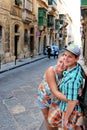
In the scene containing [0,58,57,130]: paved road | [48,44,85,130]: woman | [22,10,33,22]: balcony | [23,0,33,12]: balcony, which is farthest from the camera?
[23,0,33,12]: balcony

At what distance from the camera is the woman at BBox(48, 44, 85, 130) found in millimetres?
3293

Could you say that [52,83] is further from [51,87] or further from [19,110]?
[19,110]

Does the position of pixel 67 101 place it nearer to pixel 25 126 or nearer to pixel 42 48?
pixel 25 126

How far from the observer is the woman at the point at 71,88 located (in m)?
3.29

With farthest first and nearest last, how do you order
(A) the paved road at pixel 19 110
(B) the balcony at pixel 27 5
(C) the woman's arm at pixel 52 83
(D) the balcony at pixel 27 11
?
1. (B) the balcony at pixel 27 5
2. (D) the balcony at pixel 27 11
3. (A) the paved road at pixel 19 110
4. (C) the woman's arm at pixel 52 83

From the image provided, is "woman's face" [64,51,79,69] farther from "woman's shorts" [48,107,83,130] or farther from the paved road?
the paved road

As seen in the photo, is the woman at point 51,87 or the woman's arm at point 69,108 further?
the woman at point 51,87

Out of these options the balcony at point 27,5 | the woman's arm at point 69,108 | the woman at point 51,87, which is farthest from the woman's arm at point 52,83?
the balcony at point 27,5

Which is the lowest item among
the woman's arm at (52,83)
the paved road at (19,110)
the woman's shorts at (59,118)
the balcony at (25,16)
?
the paved road at (19,110)

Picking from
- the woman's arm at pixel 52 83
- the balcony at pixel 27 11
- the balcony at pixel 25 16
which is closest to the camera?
the woman's arm at pixel 52 83

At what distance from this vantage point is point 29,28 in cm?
3306

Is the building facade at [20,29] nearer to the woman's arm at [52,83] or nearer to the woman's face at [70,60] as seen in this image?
the woman's arm at [52,83]

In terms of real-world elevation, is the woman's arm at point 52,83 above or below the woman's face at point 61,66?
below

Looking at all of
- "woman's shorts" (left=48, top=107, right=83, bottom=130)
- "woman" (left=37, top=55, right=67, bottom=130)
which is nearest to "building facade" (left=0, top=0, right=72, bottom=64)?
"woman" (left=37, top=55, right=67, bottom=130)
